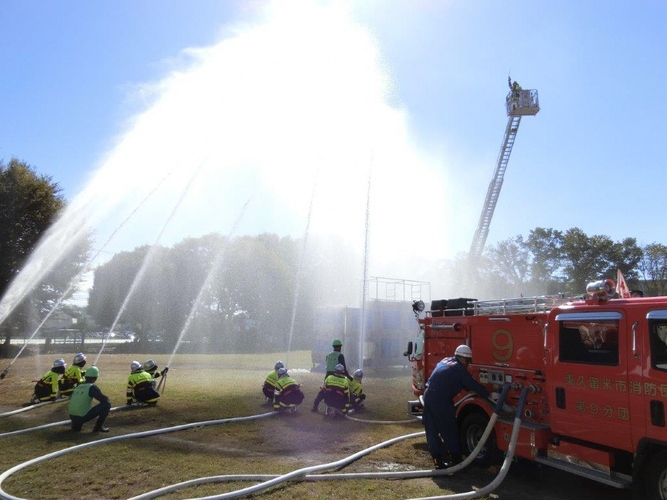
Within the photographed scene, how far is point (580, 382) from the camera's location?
Result: 658cm

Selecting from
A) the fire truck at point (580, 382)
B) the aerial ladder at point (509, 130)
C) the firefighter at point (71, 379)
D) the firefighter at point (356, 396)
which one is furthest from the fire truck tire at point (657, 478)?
the aerial ladder at point (509, 130)

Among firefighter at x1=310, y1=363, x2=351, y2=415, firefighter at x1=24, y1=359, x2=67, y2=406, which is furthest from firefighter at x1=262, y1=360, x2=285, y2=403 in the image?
firefighter at x1=24, y1=359, x2=67, y2=406

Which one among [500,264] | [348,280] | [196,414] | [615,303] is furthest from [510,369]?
[348,280]

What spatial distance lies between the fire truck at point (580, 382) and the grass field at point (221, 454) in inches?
34.2

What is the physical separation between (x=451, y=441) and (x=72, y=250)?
35051 millimetres

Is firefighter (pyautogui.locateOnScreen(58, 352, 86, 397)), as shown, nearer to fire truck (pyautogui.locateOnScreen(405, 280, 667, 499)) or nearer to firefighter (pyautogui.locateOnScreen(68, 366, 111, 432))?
firefighter (pyautogui.locateOnScreen(68, 366, 111, 432))

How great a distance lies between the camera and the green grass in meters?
6.95

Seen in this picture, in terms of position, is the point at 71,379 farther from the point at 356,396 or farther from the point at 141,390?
the point at 356,396

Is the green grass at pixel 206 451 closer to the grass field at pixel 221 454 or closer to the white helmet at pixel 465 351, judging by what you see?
the grass field at pixel 221 454

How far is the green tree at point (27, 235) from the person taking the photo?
99.5 ft

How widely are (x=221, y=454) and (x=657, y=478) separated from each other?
652 centimetres

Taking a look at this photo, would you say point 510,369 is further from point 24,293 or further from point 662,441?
point 24,293

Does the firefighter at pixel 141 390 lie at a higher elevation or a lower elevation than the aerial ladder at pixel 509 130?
lower

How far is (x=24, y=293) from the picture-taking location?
3297 centimetres
